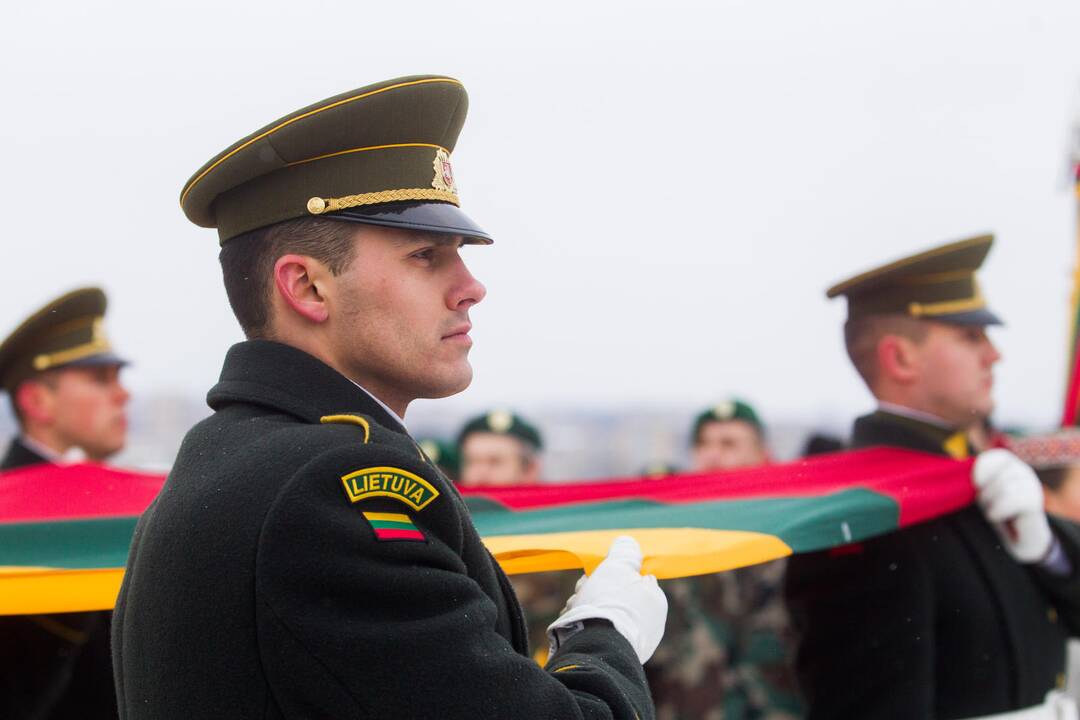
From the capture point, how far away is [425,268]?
2.02 meters

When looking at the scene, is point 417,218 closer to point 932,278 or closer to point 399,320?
point 399,320

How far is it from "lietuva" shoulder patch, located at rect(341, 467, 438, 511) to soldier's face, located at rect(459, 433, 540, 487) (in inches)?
200

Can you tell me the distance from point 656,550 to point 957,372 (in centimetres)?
169

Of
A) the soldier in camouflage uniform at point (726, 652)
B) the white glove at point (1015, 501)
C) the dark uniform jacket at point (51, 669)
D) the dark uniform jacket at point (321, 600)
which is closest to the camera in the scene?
the dark uniform jacket at point (321, 600)

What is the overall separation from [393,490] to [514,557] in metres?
1.15

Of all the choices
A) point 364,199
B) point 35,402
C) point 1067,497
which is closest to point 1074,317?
point 1067,497

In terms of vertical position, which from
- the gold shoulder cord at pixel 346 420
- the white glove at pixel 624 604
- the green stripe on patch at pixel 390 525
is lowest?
the white glove at pixel 624 604

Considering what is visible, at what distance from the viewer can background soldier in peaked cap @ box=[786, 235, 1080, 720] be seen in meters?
3.66

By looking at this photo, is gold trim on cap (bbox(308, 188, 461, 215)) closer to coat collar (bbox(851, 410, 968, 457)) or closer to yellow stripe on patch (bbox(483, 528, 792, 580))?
yellow stripe on patch (bbox(483, 528, 792, 580))

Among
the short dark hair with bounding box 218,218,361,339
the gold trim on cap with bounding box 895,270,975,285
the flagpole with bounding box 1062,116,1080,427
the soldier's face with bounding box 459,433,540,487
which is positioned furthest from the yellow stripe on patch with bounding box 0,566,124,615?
the soldier's face with bounding box 459,433,540,487

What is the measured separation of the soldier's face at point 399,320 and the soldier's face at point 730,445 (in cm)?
544

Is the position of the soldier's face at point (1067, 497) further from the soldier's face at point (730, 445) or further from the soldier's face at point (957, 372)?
the soldier's face at point (730, 445)

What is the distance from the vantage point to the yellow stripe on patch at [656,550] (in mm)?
2691

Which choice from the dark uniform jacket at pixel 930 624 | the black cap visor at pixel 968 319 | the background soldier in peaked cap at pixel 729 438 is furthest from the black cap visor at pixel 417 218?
the background soldier in peaked cap at pixel 729 438
